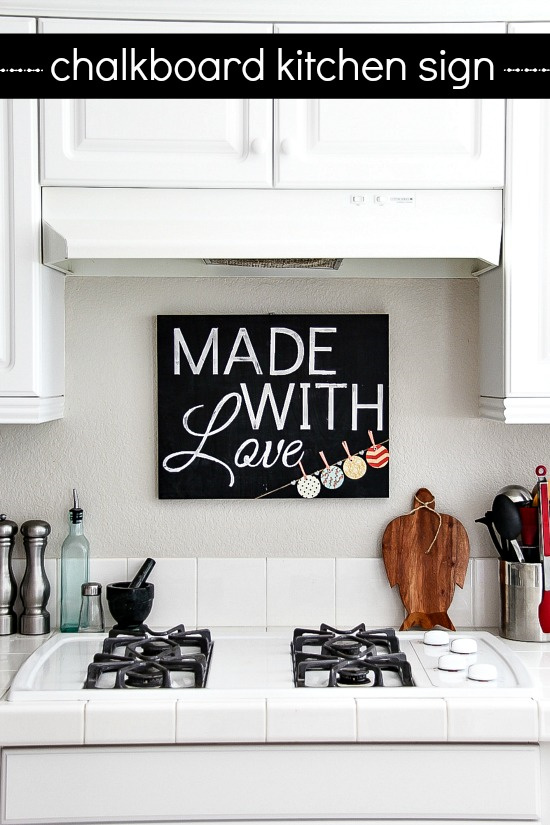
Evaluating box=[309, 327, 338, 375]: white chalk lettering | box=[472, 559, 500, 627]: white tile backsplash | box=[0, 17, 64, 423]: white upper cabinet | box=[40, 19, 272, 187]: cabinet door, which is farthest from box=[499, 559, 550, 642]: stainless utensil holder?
box=[0, 17, 64, 423]: white upper cabinet

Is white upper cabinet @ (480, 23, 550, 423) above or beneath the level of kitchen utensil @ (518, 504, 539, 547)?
above

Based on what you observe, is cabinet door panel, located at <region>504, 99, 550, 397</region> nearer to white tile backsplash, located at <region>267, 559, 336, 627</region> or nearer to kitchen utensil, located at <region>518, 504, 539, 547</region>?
kitchen utensil, located at <region>518, 504, 539, 547</region>

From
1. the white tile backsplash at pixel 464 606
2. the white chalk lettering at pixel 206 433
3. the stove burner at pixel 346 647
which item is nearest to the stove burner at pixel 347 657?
the stove burner at pixel 346 647

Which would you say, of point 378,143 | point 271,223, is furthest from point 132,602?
point 378,143

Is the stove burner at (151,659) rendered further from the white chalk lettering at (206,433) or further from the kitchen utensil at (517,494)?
the kitchen utensil at (517,494)

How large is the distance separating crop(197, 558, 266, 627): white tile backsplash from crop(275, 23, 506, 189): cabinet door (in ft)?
3.27

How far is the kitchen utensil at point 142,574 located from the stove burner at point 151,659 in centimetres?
11

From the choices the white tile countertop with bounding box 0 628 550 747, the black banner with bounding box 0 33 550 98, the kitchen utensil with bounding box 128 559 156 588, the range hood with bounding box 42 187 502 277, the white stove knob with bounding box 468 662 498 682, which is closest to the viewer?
the black banner with bounding box 0 33 550 98

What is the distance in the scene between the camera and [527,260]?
2059 mm

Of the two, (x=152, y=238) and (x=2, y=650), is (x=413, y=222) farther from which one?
(x=2, y=650)

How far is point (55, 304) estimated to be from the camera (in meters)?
2.25

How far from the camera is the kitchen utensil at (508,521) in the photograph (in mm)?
2227

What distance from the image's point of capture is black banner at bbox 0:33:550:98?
1470mm

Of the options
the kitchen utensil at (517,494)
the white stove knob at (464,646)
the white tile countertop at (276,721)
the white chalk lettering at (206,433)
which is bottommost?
the white tile countertop at (276,721)
